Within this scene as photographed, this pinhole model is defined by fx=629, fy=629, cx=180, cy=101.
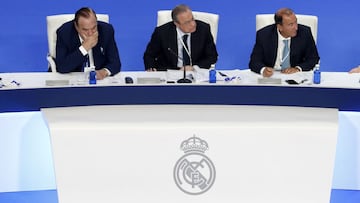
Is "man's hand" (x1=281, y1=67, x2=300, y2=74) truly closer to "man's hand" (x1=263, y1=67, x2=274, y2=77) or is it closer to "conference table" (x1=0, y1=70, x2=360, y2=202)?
"man's hand" (x1=263, y1=67, x2=274, y2=77)

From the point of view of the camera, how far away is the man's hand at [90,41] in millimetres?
4262

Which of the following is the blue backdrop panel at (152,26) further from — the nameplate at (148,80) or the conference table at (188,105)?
the conference table at (188,105)

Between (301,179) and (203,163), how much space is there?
0.55m

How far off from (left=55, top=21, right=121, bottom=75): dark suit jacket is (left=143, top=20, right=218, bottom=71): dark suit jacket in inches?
15.9

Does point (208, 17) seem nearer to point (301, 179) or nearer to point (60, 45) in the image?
point (60, 45)

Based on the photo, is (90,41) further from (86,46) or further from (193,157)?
(193,157)

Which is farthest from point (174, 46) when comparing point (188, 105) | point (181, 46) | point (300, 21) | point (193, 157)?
point (193, 157)

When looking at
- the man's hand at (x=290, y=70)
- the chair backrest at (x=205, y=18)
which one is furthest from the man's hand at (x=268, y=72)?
the chair backrest at (x=205, y=18)

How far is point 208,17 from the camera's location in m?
4.84

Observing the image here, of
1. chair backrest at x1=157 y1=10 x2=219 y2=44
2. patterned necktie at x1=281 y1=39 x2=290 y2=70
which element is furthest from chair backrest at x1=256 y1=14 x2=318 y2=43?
chair backrest at x1=157 y1=10 x2=219 y2=44

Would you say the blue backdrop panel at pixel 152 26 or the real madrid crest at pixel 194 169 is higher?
the blue backdrop panel at pixel 152 26

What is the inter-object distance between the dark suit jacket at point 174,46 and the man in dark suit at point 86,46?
1.33 feet

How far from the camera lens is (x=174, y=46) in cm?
472

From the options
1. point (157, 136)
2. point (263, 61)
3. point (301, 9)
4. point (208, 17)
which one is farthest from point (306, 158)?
point (301, 9)
